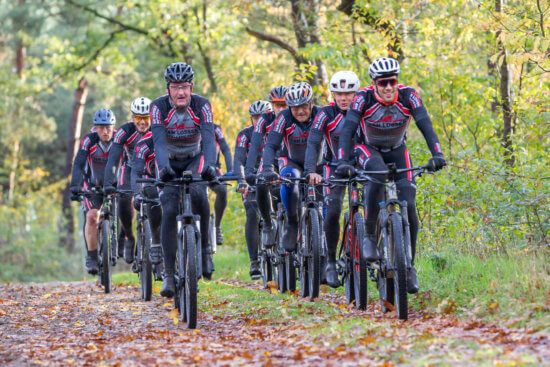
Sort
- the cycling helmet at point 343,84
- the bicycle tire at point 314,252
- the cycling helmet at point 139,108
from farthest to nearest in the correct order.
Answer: the cycling helmet at point 139,108, the cycling helmet at point 343,84, the bicycle tire at point 314,252

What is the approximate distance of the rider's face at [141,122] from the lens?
11.6 meters

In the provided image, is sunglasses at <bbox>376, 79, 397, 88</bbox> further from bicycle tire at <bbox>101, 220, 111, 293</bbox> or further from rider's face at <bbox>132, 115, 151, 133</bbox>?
bicycle tire at <bbox>101, 220, 111, 293</bbox>

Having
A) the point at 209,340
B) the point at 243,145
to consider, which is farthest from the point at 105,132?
the point at 209,340

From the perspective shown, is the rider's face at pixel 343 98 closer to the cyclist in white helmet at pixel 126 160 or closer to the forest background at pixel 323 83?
the forest background at pixel 323 83

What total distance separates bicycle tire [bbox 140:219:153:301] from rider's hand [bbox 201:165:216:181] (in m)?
2.64

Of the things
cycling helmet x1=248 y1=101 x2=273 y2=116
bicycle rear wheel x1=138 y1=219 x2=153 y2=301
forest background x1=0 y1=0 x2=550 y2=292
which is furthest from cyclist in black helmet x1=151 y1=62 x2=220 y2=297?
cycling helmet x1=248 y1=101 x2=273 y2=116

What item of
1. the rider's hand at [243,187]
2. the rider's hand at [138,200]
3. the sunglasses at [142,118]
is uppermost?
the sunglasses at [142,118]

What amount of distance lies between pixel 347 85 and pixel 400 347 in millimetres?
4322

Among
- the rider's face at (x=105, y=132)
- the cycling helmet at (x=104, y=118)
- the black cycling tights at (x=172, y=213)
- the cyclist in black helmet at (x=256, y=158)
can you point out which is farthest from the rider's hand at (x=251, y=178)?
the rider's face at (x=105, y=132)

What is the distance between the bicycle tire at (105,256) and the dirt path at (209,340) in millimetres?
2374

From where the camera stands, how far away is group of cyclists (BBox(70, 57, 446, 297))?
26.5 ft

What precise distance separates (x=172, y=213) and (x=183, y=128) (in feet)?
3.21

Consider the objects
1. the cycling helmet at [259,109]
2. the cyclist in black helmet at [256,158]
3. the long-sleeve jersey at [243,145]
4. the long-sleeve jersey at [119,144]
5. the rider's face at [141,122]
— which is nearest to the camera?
the cyclist in black helmet at [256,158]

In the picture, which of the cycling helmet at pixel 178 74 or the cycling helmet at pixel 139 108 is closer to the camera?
the cycling helmet at pixel 178 74
